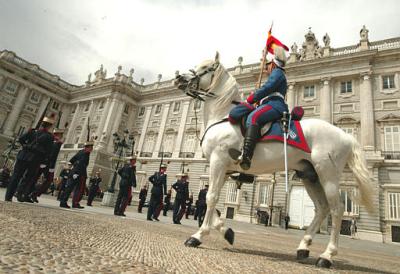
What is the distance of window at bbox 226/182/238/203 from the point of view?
24.5 m

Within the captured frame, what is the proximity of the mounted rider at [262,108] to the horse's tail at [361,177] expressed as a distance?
0.95 metres


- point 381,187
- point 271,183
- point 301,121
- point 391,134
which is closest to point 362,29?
point 391,134

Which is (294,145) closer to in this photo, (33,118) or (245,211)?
(245,211)

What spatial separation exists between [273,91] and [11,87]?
43.1m

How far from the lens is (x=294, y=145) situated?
2.92 meters

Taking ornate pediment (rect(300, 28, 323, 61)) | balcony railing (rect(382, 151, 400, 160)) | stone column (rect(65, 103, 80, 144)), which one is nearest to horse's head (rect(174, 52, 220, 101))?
balcony railing (rect(382, 151, 400, 160))

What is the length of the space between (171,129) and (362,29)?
22.2 meters

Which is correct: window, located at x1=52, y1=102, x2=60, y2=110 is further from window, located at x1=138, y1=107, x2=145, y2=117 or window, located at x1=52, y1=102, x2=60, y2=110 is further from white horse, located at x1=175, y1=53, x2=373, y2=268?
white horse, located at x1=175, y1=53, x2=373, y2=268

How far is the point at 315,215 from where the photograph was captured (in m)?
3.03

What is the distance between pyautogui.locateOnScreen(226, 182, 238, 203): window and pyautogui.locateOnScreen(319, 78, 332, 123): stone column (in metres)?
10.1

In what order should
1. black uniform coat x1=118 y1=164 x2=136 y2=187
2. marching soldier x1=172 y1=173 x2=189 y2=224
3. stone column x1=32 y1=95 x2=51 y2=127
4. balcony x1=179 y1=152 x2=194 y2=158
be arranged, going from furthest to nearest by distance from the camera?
stone column x1=32 y1=95 x2=51 y2=127 < balcony x1=179 y1=152 x2=194 y2=158 < marching soldier x1=172 y1=173 x2=189 y2=224 < black uniform coat x1=118 y1=164 x2=136 y2=187

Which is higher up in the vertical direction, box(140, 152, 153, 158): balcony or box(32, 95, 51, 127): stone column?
box(32, 95, 51, 127): stone column

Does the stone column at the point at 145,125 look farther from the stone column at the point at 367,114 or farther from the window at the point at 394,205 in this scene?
the window at the point at 394,205

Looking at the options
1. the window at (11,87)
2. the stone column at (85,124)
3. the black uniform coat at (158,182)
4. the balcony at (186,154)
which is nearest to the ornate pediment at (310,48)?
the balcony at (186,154)
